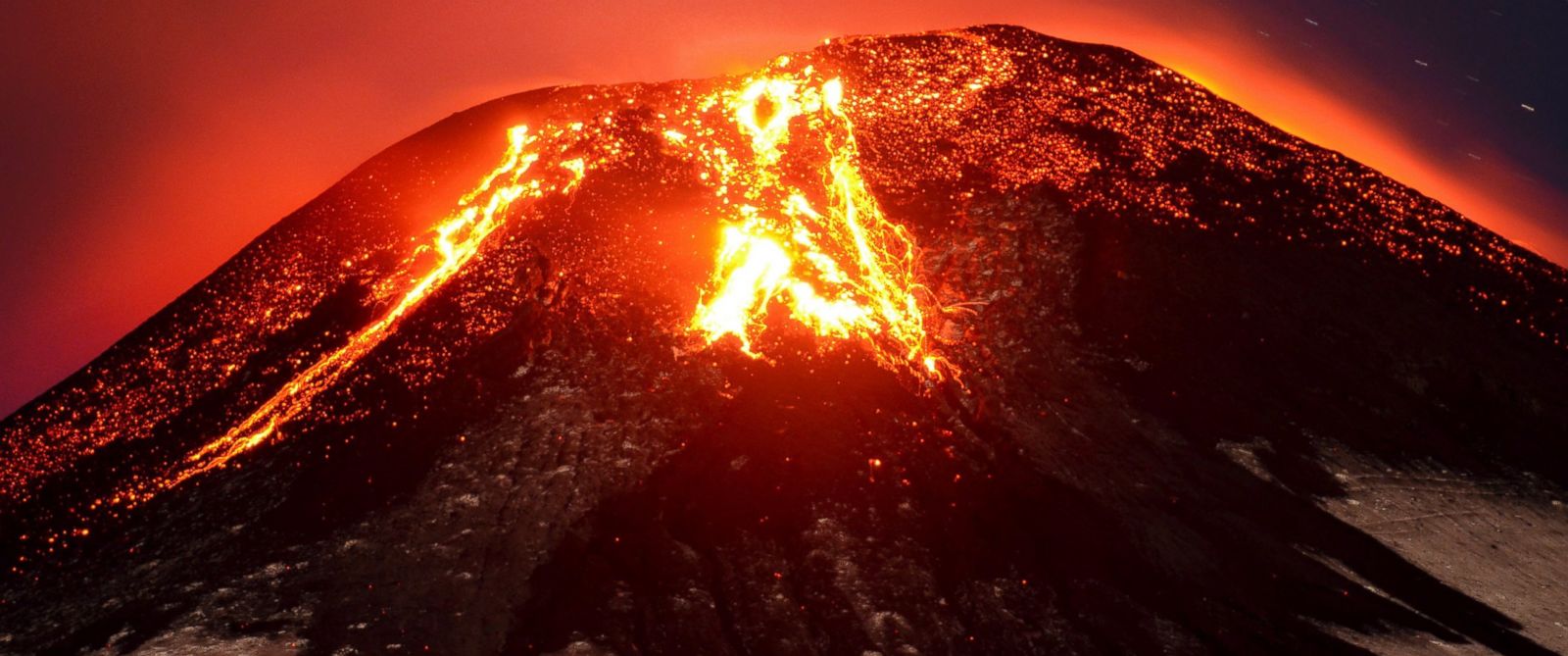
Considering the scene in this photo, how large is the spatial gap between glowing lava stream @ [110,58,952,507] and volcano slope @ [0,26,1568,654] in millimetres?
130

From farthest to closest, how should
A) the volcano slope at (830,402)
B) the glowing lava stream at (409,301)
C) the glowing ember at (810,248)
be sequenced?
the glowing ember at (810,248)
the glowing lava stream at (409,301)
the volcano slope at (830,402)

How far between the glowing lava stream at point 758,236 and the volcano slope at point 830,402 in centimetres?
13

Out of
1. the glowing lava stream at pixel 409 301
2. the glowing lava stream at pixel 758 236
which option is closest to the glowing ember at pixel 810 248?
the glowing lava stream at pixel 758 236

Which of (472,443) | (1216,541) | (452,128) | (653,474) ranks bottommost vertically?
(1216,541)

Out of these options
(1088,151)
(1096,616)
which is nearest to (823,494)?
(1096,616)

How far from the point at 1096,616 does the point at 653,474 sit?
7.25m

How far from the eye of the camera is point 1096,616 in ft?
42.8

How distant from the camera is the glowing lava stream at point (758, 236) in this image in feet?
61.5

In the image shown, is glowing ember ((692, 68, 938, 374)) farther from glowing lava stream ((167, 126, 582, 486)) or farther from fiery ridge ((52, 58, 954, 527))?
glowing lava stream ((167, 126, 582, 486))

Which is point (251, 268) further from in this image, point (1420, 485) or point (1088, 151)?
point (1420, 485)

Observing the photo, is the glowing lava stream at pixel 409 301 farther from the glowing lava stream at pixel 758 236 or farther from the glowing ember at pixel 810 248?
the glowing ember at pixel 810 248

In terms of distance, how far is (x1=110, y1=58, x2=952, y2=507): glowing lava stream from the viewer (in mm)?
18750

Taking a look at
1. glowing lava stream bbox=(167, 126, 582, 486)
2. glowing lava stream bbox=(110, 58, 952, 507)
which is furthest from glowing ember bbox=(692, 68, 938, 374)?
glowing lava stream bbox=(167, 126, 582, 486)

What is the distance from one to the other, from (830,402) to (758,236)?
5997 millimetres
